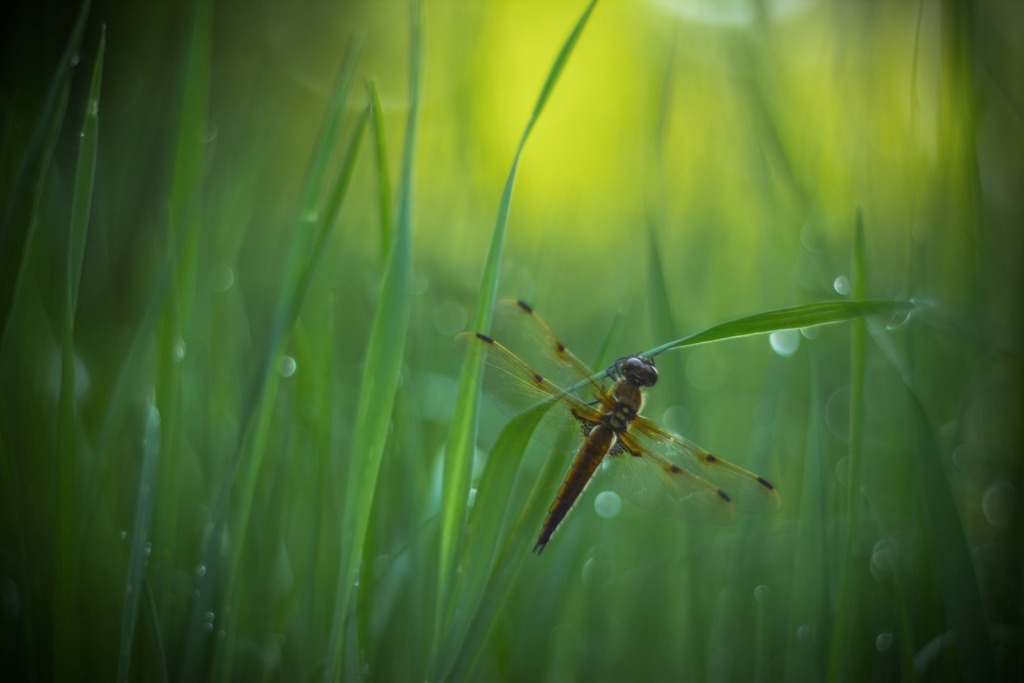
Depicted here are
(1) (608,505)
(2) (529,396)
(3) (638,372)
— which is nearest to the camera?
(2) (529,396)

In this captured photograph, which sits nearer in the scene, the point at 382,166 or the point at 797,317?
the point at 797,317

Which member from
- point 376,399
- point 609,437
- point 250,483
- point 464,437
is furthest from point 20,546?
point 609,437

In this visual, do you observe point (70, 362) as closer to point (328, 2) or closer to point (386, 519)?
point (386, 519)

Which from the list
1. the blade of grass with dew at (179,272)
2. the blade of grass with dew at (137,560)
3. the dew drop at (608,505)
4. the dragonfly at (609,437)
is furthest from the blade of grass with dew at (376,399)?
the dew drop at (608,505)

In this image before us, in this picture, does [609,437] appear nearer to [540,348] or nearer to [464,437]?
[540,348]

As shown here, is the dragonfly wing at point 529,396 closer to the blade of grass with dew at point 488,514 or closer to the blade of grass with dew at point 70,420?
the blade of grass with dew at point 488,514
